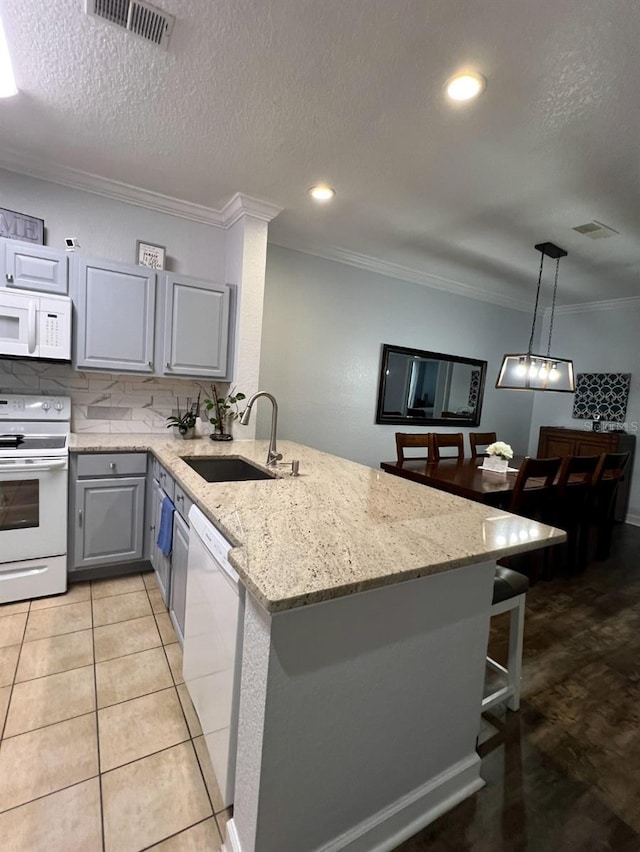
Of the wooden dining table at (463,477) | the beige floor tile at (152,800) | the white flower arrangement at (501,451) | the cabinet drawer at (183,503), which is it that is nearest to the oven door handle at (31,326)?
the cabinet drawer at (183,503)

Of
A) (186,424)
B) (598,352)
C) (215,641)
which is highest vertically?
(598,352)

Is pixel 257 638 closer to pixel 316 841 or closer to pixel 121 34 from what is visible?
pixel 316 841

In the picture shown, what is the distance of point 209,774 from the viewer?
54.6 inches

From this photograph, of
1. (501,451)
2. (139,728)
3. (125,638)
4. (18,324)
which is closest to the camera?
(139,728)

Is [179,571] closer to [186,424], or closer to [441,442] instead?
[186,424]

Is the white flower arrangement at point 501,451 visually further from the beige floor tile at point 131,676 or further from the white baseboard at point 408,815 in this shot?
the beige floor tile at point 131,676

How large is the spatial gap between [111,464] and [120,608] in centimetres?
85

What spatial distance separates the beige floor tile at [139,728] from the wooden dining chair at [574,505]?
2778mm

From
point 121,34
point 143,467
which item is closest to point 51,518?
point 143,467

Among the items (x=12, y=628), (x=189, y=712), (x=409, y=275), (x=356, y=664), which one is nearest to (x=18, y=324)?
(x=12, y=628)

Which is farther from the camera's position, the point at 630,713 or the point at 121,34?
the point at 630,713

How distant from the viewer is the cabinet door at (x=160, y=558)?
216 centimetres

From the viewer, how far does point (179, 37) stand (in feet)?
5.01

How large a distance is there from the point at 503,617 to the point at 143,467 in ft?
8.02
